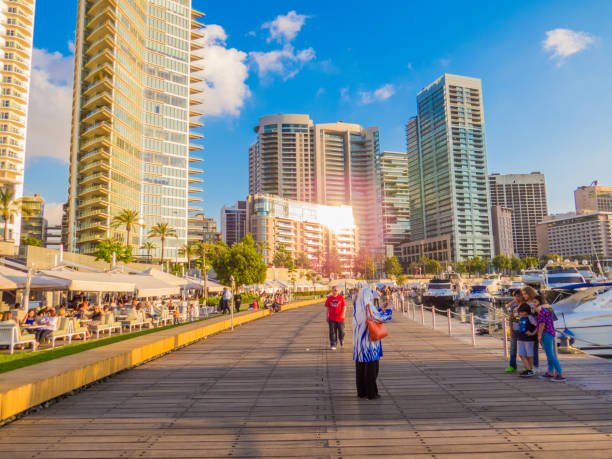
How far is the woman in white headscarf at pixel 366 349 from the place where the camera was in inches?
→ 251

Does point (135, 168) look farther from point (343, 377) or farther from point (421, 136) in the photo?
point (421, 136)

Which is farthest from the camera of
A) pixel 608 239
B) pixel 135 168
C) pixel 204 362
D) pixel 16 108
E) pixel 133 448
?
pixel 608 239

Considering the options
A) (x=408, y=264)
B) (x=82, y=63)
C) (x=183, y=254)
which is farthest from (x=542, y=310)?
(x=408, y=264)

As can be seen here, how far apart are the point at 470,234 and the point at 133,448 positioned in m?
180

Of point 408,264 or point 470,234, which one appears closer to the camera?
point 470,234

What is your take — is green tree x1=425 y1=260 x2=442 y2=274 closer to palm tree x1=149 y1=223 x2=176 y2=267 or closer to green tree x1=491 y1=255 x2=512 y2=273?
green tree x1=491 y1=255 x2=512 y2=273

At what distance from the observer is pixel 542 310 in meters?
8.07

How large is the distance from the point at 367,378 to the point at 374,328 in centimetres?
75

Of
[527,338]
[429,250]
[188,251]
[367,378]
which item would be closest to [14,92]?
[188,251]

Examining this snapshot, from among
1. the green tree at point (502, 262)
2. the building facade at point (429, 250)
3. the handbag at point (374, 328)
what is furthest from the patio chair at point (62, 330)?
the building facade at point (429, 250)

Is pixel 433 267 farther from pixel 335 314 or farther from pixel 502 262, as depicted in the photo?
pixel 335 314

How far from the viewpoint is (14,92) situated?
81625mm

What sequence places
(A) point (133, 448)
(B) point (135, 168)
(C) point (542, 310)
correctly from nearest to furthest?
(A) point (133, 448) < (C) point (542, 310) < (B) point (135, 168)

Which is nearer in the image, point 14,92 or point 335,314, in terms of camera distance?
point 335,314
